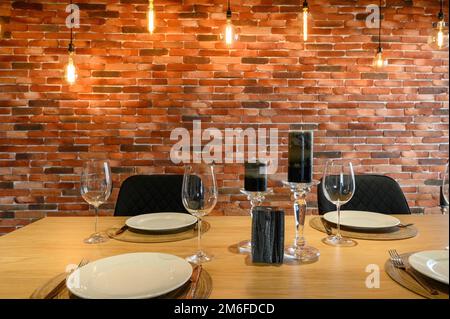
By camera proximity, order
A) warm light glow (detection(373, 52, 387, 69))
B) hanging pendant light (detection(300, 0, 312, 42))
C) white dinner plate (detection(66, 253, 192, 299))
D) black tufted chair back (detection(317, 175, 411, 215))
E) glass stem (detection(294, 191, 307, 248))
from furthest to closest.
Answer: warm light glow (detection(373, 52, 387, 69)), hanging pendant light (detection(300, 0, 312, 42)), black tufted chair back (detection(317, 175, 411, 215)), glass stem (detection(294, 191, 307, 248)), white dinner plate (detection(66, 253, 192, 299))

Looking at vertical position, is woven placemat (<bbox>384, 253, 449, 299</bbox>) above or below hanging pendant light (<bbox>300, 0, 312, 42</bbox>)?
below

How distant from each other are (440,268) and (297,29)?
215 centimetres

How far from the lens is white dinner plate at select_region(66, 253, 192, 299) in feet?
2.22

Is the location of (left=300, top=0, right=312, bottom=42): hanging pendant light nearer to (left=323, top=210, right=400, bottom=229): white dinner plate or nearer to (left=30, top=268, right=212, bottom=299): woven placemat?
(left=323, top=210, right=400, bottom=229): white dinner plate

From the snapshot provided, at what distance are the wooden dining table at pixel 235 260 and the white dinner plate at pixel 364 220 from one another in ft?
0.29

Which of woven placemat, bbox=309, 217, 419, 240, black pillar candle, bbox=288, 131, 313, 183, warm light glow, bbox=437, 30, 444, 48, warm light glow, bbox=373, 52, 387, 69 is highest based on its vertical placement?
warm light glow, bbox=437, 30, 444, 48

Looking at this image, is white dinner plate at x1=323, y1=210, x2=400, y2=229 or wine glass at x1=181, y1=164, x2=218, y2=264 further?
white dinner plate at x1=323, y1=210, x2=400, y2=229

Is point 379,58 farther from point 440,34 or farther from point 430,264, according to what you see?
point 430,264

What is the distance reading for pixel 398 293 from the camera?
0.71 m

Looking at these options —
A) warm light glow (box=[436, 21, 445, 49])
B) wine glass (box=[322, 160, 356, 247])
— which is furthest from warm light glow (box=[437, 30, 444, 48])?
wine glass (box=[322, 160, 356, 247])

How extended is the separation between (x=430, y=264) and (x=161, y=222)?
820 mm

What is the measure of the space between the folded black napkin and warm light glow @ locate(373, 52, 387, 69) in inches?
76.5

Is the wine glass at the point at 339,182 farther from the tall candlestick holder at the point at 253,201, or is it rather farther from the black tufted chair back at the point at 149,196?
the black tufted chair back at the point at 149,196
